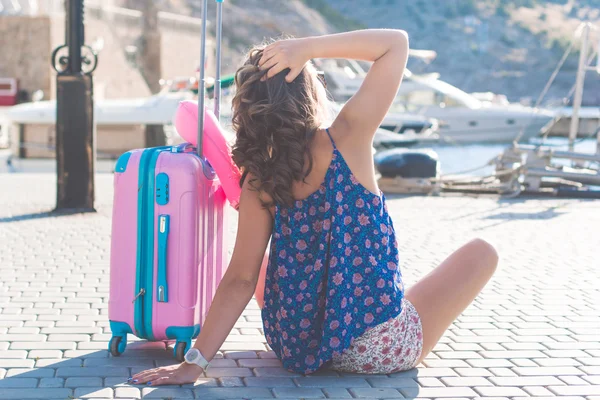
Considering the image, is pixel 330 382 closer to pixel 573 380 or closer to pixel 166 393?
pixel 166 393

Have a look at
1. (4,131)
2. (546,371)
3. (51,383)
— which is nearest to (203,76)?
(51,383)

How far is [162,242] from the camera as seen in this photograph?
338 cm

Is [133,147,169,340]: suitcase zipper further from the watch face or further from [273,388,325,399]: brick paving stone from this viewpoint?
[273,388,325,399]: brick paving stone

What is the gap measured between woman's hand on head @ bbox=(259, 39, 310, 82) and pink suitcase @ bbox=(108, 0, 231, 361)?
1.84ft

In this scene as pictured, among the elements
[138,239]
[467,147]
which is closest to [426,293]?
[138,239]

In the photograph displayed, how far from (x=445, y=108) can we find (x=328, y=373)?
31269 mm

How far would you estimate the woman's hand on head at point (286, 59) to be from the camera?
295 centimetres

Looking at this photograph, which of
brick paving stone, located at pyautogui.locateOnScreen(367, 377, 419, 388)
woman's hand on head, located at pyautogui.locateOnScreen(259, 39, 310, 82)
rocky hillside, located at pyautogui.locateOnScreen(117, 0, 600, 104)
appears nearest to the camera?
woman's hand on head, located at pyautogui.locateOnScreen(259, 39, 310, 82)

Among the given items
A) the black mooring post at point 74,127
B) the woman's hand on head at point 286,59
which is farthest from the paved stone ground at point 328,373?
the woman's hand on head at point 286,59

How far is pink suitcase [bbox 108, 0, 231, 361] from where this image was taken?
11.0 feet

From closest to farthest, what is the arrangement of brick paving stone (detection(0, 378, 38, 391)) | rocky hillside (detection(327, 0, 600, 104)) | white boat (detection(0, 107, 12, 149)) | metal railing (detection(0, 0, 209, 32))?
brick paving stone (detection(0, 378, 38, 391)) < white boat (detection(0, 107, 12, 149)) < metal railing (detection(0, 0, 209, 32)) < rocky hillside (detection(327, 0, 600, 104))

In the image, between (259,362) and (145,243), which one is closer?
(145,243)

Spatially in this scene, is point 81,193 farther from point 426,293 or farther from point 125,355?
point 426,293

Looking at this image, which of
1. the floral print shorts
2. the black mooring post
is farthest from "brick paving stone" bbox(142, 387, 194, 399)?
the black mooring post
